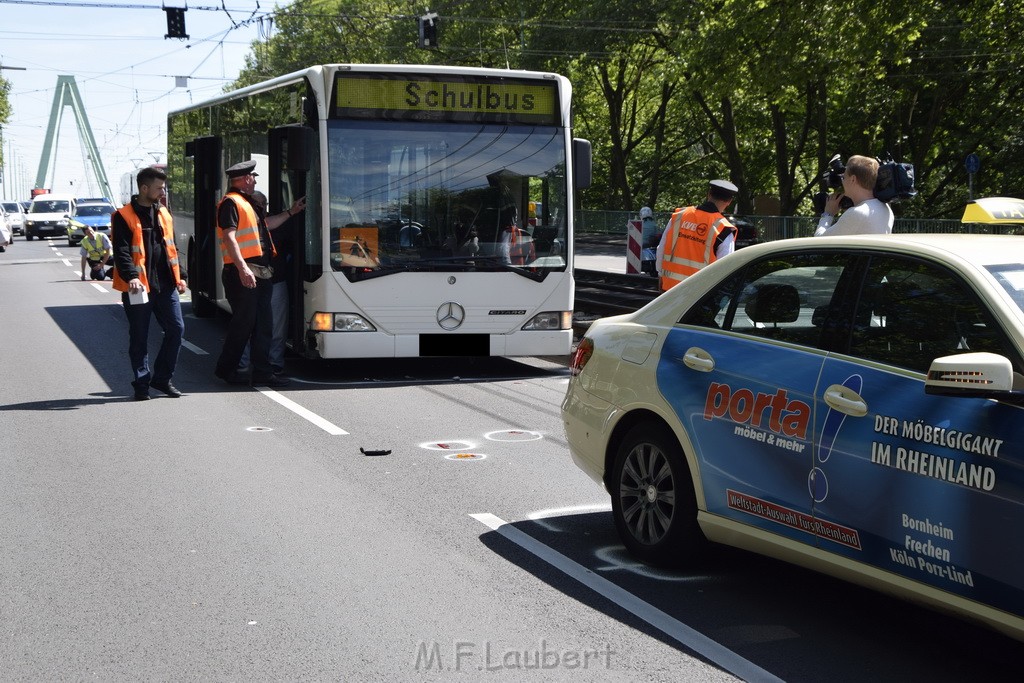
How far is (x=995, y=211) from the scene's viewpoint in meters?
7.70

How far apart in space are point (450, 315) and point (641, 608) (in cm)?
665

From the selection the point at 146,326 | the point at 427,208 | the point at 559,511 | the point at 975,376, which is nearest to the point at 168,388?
the point at 146,326

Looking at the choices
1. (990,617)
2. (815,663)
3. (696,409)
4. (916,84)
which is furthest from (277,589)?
(916,84)

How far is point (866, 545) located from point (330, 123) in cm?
A: 773

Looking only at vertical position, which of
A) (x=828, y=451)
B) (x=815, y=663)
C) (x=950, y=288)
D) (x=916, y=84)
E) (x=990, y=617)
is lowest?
(x=815, y=663)

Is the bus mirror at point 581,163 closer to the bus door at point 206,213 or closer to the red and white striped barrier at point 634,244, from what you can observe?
the bus door at point 206,213

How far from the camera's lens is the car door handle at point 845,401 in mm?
4387

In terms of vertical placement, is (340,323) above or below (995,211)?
below

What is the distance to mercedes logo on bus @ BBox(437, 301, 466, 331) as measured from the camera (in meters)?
11.4

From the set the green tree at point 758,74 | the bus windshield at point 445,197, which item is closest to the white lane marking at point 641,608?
the bus windshield at point 445,197

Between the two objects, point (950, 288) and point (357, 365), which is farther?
point (357, 365)

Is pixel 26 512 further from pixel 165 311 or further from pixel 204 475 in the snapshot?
pixel 165 311

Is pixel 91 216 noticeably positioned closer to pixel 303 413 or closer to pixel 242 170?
pixel 242 170

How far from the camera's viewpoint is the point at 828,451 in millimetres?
4496
